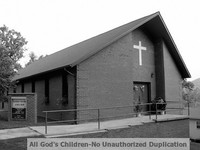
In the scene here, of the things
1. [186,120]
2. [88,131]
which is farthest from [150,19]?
[88,131]

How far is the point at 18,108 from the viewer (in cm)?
1186

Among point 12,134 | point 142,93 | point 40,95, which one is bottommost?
point 12,134

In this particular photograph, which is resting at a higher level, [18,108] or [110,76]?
[110,76]

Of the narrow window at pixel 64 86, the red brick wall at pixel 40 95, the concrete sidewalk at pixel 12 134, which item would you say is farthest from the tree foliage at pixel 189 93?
the concrete sidewalk at pixel 12 134

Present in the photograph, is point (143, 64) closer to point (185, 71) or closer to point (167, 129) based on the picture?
point (185, 71)

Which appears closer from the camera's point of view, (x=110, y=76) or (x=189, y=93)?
(x=110, y=76)

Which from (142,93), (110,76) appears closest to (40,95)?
(110,76)

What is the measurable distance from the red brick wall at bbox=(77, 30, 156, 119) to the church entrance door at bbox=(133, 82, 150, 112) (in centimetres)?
53

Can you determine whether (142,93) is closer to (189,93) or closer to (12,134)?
(12,134)

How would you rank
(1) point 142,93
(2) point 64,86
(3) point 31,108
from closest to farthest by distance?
(3) point 31,108, (2) point 64,86, (1) point 142,93

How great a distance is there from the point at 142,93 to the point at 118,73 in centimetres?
314

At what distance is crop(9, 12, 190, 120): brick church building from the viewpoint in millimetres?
11672

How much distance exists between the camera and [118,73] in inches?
512

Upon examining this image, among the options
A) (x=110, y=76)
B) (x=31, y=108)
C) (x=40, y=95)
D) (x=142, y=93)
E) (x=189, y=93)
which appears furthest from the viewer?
(x=189, y=93)
